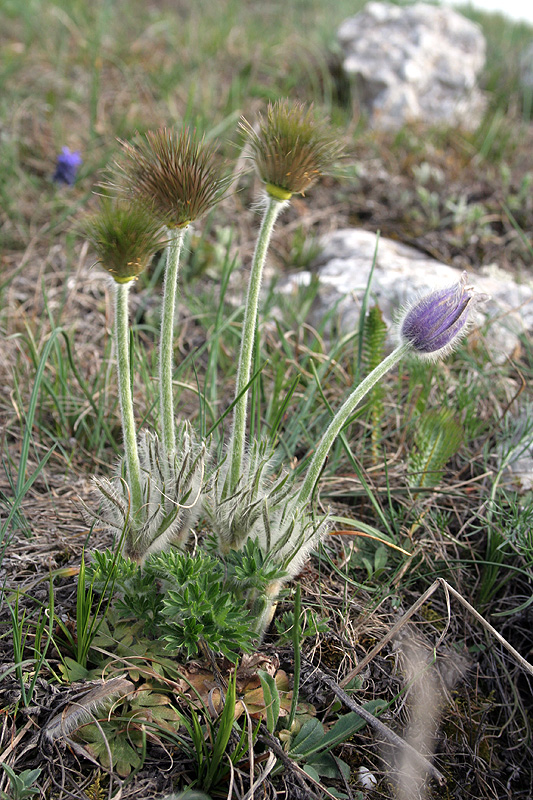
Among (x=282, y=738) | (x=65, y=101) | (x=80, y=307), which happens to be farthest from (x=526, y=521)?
(x=65, y=101)

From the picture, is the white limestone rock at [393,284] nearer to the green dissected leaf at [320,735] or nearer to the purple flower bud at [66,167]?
the purple flower bud at [66,167]

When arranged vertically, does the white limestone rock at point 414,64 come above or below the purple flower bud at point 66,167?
above

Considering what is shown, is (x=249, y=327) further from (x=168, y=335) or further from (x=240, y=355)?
(x=168, y=335)

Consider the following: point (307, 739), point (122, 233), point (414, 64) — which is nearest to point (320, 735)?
point (307, 739)

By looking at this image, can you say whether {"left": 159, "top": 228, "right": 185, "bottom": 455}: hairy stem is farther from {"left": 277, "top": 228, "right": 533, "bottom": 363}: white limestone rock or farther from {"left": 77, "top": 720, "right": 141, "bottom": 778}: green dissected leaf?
Result: {"left": 277, "top": 228, "right": 533, "bottom": 363}: white limestone rock

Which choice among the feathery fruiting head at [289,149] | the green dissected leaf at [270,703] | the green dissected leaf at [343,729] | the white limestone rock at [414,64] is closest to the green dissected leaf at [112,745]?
the green dissected leaf at [270,703]

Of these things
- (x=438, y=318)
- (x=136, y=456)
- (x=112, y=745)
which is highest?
(x=438, y=318)
